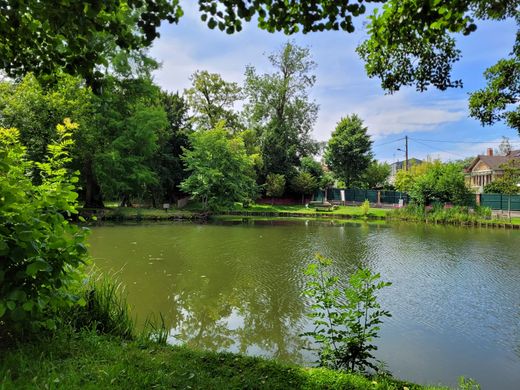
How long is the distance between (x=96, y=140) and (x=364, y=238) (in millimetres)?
17562

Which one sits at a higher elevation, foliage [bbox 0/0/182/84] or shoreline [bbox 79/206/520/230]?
foliage [bbox 0/0/182/84]

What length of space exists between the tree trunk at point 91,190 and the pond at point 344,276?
1019 cm

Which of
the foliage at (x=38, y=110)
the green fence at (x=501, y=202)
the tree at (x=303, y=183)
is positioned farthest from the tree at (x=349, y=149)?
the foliage at (x=38, y=110)

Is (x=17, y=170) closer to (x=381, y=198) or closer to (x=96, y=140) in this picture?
(x=96, y=140)

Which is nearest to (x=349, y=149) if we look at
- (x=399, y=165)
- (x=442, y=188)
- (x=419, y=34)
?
(x=442, y=188)

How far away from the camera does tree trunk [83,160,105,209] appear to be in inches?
926

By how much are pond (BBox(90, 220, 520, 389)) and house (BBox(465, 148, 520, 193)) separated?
3338 centimetres

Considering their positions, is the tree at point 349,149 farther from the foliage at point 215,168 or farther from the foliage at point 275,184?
the foliage at point 215,168

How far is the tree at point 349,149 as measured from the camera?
38.3 m

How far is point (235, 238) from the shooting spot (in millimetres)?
15594

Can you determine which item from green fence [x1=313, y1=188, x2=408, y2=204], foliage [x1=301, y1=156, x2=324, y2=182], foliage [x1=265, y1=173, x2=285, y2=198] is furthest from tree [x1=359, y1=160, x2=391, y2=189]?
foliage [x1=265, y1=173, x2=285, y2=198]

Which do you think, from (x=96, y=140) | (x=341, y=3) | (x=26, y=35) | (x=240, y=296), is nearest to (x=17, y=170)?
(x=26, y=35)

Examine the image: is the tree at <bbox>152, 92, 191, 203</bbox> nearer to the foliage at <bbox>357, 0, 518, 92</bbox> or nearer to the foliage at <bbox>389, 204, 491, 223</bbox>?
the foliage at <bbox>389, 204, 491, 223</bbox>

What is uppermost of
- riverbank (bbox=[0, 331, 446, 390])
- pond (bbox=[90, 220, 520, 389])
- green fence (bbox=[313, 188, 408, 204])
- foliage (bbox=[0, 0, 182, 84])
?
foliage (bbox=[0, 0, 182, 84])
